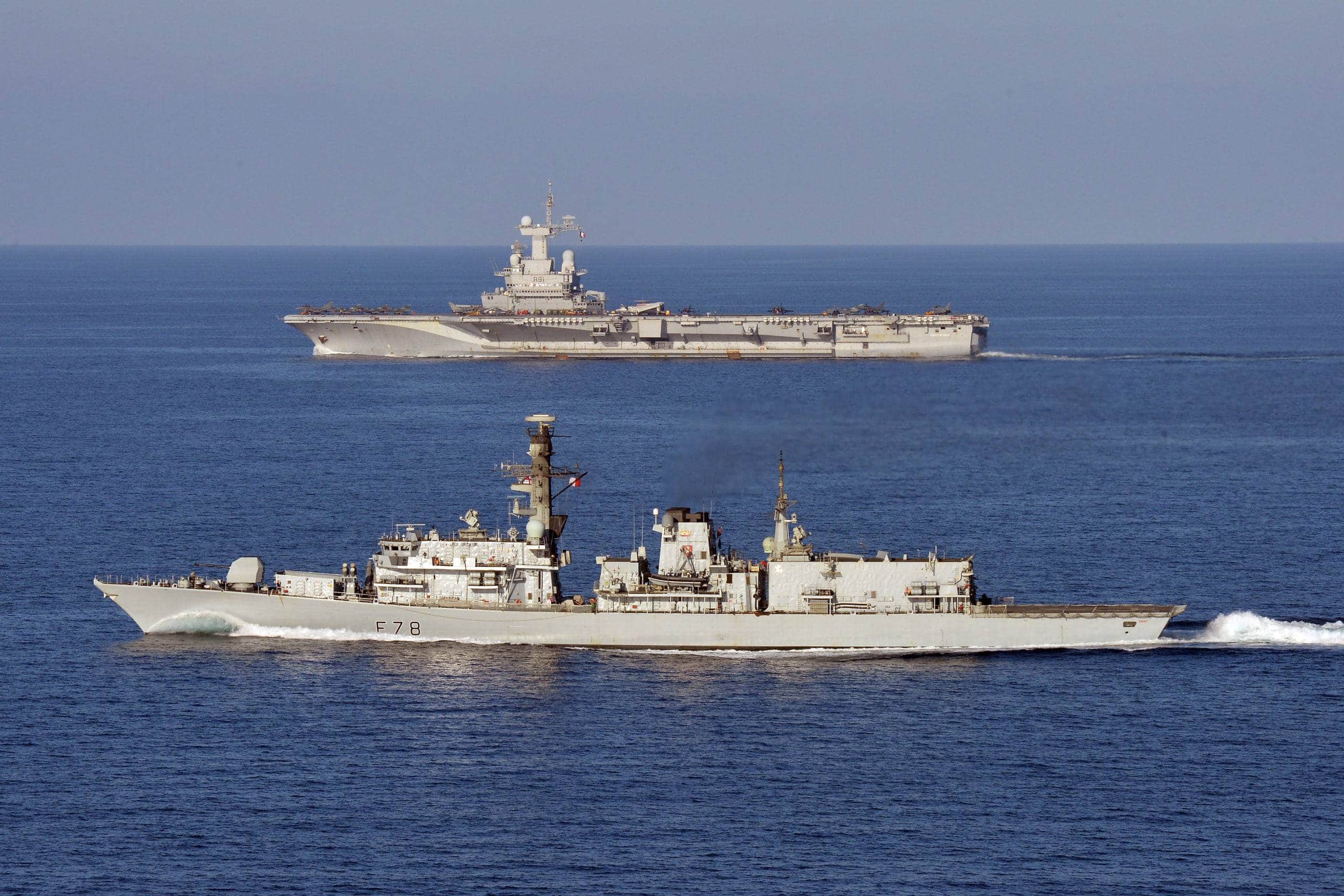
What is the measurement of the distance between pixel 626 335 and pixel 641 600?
84.6m

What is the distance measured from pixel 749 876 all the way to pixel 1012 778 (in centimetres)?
830

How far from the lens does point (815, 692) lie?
4981cm

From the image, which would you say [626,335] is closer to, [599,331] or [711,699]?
[599,331]

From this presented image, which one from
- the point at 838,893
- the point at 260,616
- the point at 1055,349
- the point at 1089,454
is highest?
the point at 1055,349

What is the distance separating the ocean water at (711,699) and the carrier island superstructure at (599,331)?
3988 centimetres

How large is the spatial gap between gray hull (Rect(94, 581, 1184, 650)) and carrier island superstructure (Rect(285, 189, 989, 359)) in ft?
261

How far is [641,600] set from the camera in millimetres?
54688

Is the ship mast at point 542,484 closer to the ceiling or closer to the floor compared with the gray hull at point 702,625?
closer to the ceiling

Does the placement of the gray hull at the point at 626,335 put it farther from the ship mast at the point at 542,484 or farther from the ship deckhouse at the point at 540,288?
the ship mast at the point at 542,484

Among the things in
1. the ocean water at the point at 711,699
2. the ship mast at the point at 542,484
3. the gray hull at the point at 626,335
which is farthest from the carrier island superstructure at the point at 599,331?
the ship mast at the point at 542,484

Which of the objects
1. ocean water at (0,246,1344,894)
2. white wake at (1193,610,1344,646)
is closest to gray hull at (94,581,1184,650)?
ocean water at (0,246,1344,894)

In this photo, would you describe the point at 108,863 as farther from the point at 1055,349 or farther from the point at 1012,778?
the point at 1055,349

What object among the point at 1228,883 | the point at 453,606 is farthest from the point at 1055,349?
the point at 1228,883

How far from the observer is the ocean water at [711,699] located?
127 feet
